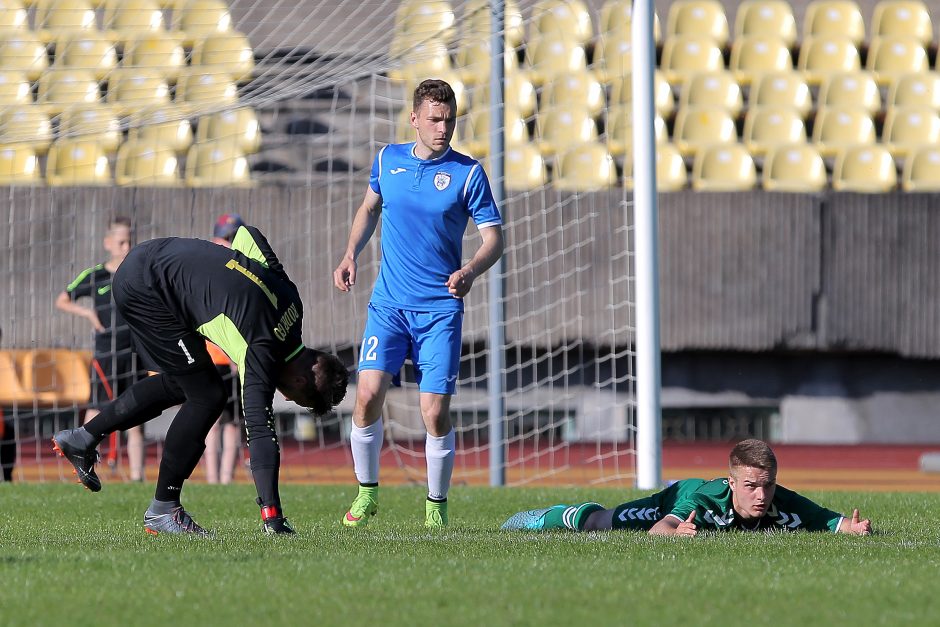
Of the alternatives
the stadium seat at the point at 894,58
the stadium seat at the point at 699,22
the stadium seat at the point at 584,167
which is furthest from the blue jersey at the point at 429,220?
the stadium seat at the point at 894,58

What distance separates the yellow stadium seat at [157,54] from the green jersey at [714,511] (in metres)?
7.66

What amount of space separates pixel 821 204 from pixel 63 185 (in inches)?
290

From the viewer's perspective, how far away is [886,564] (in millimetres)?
4855

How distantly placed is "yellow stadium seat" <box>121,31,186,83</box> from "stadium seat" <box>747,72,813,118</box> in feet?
22.2

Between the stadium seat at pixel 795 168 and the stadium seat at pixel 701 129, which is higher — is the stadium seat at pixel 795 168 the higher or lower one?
the lower one

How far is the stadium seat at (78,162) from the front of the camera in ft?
46.5

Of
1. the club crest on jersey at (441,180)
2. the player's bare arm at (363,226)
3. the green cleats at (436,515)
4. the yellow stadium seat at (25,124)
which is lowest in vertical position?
the green cleats at (436,515)

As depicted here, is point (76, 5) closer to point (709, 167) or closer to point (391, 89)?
point (391, 89)

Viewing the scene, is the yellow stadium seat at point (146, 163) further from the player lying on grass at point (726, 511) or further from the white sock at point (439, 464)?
the player lying on grass at point (726, 511)

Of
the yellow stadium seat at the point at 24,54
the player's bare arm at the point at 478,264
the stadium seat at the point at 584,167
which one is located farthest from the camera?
the stadium seat at the point at 584,167

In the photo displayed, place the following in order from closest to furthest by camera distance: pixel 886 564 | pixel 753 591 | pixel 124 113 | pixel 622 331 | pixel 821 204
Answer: pixel 753 591, pixel 886 564, pixel 124 113, pixel 622 331, pixel 821 204

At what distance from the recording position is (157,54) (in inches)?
518

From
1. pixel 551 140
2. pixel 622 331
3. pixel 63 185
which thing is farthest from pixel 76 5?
pixel 622 331

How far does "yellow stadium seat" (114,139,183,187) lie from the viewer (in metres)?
14.0
